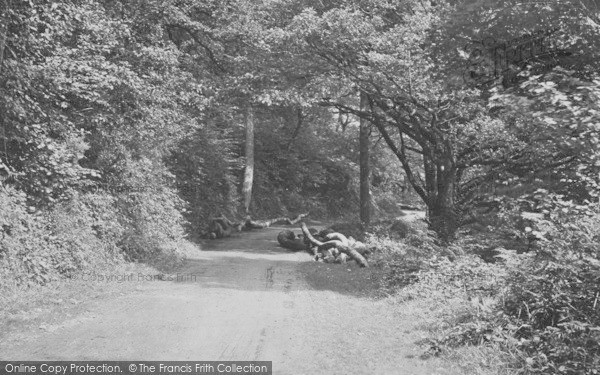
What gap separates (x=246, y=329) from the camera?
23.4ft

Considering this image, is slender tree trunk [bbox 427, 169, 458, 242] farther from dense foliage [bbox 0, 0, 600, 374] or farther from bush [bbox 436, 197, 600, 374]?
bush [bbox 436, 197, 600, 374]

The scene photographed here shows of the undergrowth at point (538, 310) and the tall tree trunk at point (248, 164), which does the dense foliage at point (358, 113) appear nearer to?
the undergrowth at point (538, 310)

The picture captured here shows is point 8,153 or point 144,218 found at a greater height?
point 8,153

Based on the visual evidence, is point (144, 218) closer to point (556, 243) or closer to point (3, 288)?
point (3, 288)

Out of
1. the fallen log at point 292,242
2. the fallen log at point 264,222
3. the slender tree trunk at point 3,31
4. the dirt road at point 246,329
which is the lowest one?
the dirt road at point 246,329

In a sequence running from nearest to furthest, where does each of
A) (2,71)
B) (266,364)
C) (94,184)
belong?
(266,364)
(2,71)
(94,184)

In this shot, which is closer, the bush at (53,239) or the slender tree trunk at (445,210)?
the bush at (53,239)

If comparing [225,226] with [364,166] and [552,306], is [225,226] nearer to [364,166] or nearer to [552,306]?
[364,166]

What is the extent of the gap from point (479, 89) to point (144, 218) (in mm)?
9342

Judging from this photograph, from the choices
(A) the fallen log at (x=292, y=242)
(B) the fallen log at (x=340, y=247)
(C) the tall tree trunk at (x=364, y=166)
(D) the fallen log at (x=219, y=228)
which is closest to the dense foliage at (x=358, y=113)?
(D) the fallen log at (x=219, y=228)

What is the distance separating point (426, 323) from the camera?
24.3ft

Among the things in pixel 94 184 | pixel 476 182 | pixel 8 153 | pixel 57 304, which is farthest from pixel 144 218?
pixel 476 182

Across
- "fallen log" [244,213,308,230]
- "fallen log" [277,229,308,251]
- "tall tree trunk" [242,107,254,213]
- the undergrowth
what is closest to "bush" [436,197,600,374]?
the undergrowth

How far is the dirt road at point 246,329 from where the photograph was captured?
5.82 m
